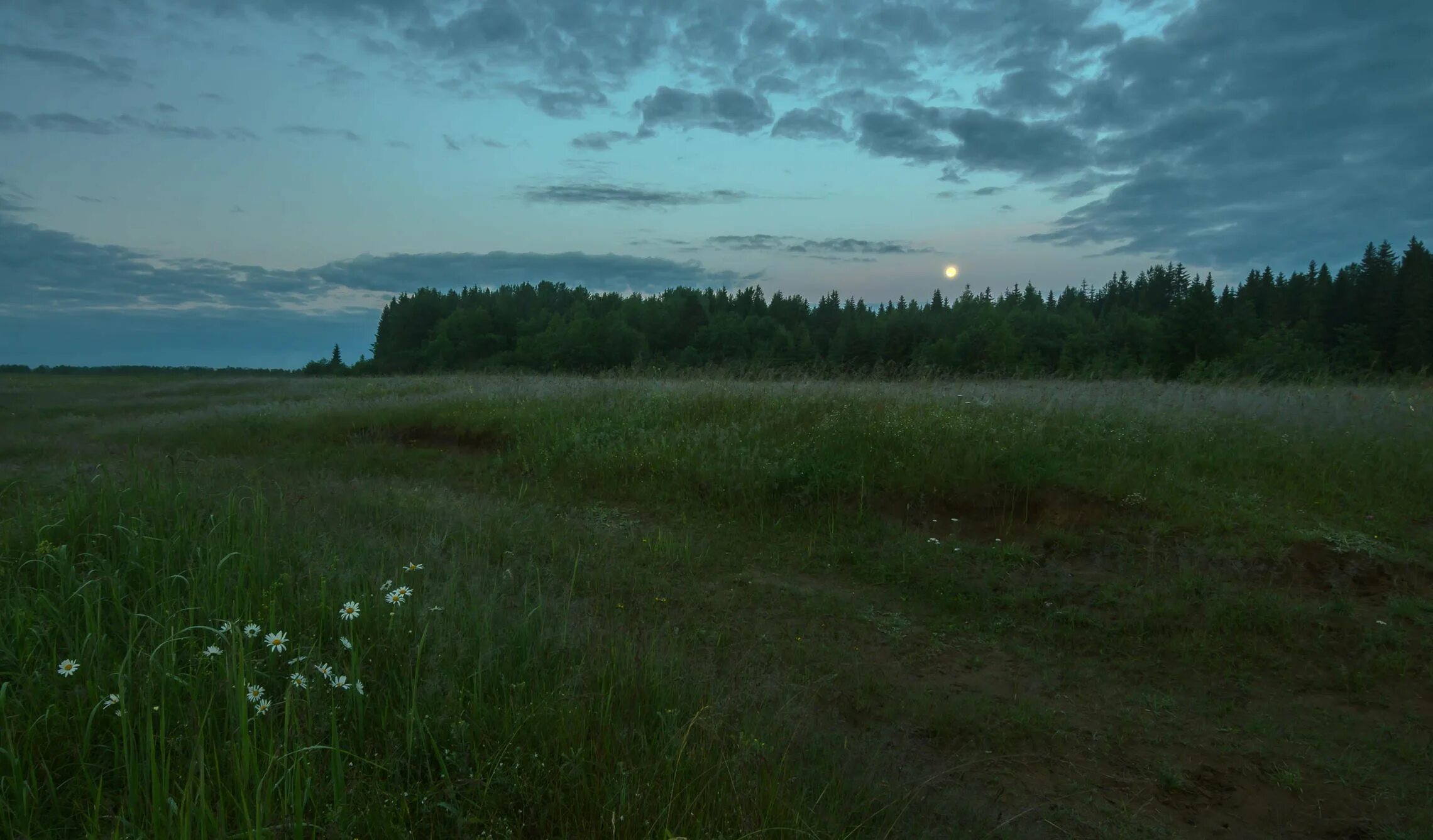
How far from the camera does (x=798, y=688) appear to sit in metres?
4.32

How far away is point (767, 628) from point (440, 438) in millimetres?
9330

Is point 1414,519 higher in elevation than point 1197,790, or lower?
higher

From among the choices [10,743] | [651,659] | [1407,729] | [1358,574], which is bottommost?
[1407,729]

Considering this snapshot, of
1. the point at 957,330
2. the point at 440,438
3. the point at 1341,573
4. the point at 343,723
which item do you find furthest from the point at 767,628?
the point at 957,330

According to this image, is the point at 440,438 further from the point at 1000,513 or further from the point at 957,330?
the point at 957,330

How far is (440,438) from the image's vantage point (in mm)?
13273

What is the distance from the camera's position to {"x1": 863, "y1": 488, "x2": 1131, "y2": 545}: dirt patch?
7.67m

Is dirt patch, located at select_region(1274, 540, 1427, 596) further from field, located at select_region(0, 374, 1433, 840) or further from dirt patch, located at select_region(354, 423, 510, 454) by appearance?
dirt patch, located at select_region(354, 423, 510, 454)

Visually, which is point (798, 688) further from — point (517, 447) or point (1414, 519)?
point (517, 447)

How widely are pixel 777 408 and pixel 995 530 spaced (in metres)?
4.00

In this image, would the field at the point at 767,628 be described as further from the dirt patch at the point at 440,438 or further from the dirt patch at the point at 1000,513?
the dirt patch at the point at 440,438

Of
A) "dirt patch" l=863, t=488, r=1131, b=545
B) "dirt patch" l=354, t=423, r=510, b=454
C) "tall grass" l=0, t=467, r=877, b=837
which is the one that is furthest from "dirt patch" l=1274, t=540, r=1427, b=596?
"dirt patch" l=354, t=423, r=510, b=454

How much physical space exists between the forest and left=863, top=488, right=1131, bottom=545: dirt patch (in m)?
7.23

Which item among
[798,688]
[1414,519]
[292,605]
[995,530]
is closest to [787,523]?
[995,530]
